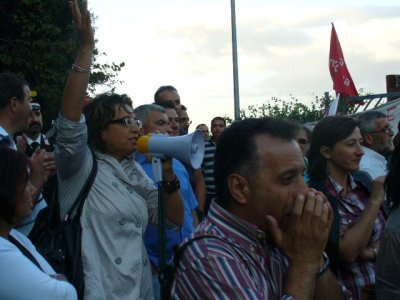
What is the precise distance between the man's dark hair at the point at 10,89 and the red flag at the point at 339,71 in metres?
11.0

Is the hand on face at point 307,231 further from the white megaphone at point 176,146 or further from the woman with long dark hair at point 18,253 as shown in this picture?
the white megaphone at point 176,146

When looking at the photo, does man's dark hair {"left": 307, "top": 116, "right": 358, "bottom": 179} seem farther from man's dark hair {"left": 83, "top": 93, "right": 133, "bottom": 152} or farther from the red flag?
the red flag

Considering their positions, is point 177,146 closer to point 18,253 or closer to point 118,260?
point 118,260

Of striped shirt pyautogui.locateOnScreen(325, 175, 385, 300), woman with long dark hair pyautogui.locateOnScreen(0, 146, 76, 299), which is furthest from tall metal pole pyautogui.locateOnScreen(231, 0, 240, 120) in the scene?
woman with long dark hair pyautogui.locateOnScreen(0, 146, 76, 299)

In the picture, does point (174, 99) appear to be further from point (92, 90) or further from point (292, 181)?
point (92, 90)

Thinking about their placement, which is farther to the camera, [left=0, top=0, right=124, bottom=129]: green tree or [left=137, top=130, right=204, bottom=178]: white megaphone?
[left=0, top=0, right=124, bottom=129]: green tree

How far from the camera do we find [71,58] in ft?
62.9

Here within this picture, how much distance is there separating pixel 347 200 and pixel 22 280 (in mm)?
2208

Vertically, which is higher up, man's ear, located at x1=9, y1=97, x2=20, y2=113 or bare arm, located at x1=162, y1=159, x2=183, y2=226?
man's ear, located at x1=9, y1=97, x2=20, y2=113

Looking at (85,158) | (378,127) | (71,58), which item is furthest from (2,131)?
(71,58)

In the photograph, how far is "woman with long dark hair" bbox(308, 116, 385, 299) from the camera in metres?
3.60

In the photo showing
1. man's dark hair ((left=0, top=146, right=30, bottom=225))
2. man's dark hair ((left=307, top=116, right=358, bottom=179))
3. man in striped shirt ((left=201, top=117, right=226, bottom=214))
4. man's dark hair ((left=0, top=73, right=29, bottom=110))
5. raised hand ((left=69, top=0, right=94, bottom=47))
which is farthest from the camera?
man in striped shirt ((left=201, top=117, right=226, bottom=214))

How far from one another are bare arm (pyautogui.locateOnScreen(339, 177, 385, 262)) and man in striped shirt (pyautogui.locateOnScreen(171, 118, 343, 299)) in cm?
123

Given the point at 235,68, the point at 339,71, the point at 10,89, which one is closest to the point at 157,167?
the point at 10,89
